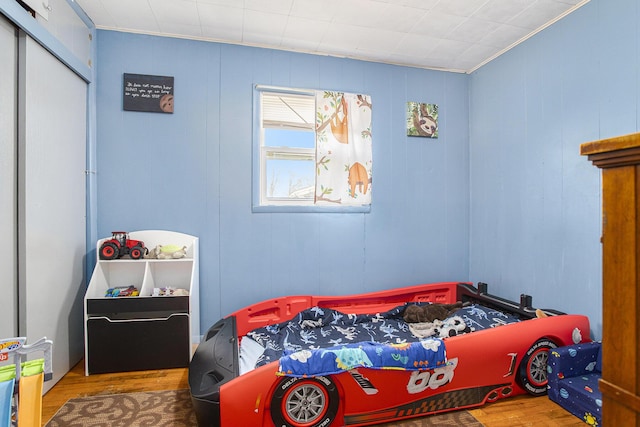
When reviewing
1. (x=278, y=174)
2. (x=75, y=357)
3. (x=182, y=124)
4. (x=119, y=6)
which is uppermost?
(x=119, y=6)

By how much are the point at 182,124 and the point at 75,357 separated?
182 centimetres

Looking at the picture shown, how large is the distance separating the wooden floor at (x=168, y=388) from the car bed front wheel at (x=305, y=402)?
785mm

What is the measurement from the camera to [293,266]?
280 centimetres

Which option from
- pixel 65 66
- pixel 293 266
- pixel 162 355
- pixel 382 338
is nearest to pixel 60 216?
pixel 65 66

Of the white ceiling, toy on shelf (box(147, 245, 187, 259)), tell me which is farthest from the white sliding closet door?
the white ceiling

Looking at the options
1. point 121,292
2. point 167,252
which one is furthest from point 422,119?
point 121,292

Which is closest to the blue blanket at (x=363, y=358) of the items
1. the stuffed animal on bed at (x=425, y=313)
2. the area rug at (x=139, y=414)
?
the area rug at (x=139, y=414)

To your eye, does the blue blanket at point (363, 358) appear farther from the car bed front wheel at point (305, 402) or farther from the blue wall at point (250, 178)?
the blue wall at point (250, 178)

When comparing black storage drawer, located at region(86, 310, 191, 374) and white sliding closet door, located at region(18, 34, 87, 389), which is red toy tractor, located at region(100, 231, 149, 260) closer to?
white sliding closet door, located at region(18, 34, 87, 389)

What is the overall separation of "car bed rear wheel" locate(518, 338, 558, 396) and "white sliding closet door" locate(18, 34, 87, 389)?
9.06ft

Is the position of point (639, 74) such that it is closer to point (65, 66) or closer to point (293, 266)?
point (293, 266)

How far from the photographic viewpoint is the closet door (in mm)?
1684

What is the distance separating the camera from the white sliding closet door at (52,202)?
70.9 inches

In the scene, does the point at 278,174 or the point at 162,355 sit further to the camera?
the point at 278,174
